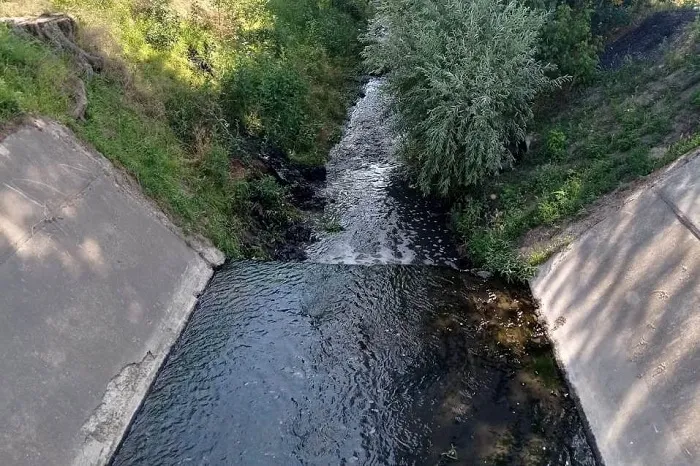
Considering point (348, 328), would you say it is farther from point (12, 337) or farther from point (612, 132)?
point (612, 132)

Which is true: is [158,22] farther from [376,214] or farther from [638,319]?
[638,319]

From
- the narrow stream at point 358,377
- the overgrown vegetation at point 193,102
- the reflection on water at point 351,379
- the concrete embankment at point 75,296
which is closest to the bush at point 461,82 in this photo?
the narrow stream at point 358,377

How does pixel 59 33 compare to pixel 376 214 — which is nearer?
pixel 59 33

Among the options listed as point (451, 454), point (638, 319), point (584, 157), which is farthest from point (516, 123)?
point (451, 454)

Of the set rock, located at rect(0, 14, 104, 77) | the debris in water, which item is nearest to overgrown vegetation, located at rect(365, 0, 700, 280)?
the debris in water

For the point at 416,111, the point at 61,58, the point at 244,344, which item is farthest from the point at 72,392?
the point at 416,111
